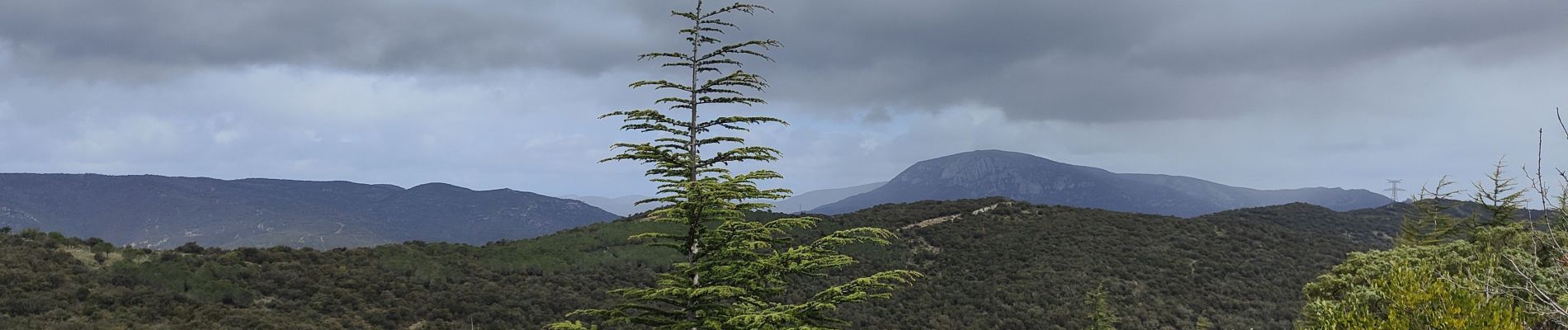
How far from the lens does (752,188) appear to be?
32.9 ft

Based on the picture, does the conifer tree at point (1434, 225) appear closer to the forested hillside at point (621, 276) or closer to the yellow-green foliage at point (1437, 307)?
the forested hillside at point (621, 276)

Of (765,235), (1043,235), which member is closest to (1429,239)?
(1043,235)

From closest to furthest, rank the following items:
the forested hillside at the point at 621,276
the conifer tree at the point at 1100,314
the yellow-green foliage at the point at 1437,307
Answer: the yellow-green foliage at the point at 1437,307, the forested hillside at the point at 621,276, the conifer tree at the point at 1100,314

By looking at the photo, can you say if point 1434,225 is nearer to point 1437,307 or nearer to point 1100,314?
point 1100,314

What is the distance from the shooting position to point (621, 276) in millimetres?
40656

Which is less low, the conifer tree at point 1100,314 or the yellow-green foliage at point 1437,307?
the yellow-green foliage at point 1437,307

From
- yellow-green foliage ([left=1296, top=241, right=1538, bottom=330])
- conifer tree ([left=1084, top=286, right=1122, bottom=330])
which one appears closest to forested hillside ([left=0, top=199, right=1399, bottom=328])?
conifer tree ([left=1084, top=286, right=1122, bottom=330])

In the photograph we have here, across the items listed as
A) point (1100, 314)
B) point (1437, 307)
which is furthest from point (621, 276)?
point (1437, 307)

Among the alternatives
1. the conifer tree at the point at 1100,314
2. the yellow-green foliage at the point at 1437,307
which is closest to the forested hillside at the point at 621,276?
the conifer tree at the point at 1100,314

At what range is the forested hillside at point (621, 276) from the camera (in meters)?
24.0

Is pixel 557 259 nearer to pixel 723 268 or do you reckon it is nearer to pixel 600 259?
pixel 600 259

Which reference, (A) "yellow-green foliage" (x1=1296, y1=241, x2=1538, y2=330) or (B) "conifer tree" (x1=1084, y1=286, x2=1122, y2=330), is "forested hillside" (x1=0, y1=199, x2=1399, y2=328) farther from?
(A) "yellow-green foliage" (x1=1296, y1=241, x2=1538, y2=330)

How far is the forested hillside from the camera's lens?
24.0 metres

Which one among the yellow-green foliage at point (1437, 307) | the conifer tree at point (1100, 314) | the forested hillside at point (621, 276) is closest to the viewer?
the yellow-green foliage at point (1437, 307)
